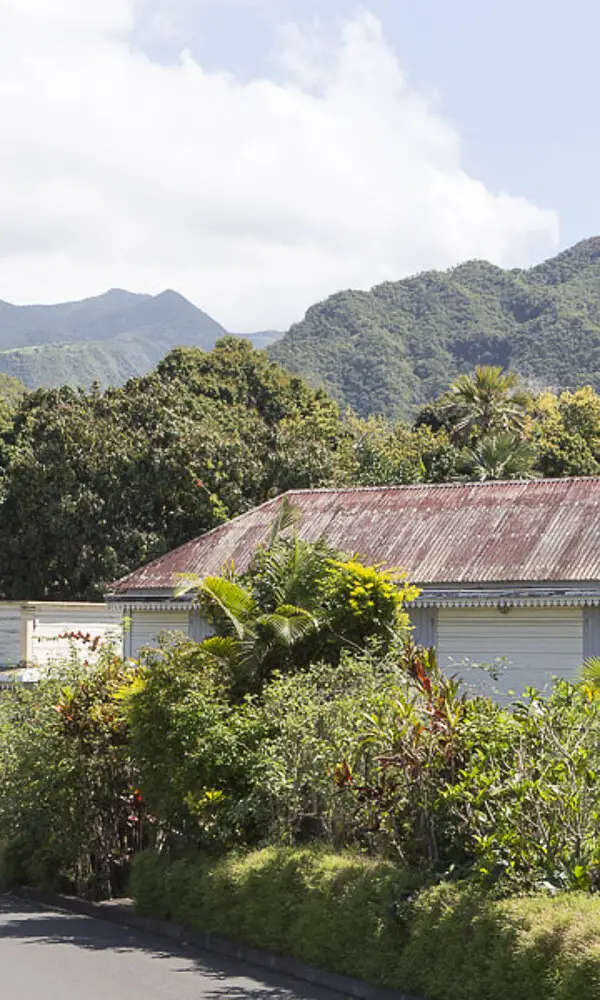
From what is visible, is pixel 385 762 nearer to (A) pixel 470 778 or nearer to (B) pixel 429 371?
(A) pixel 470 778

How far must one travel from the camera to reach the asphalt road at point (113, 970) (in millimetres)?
11758

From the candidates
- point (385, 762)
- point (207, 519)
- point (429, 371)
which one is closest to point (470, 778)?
point (385, 762)

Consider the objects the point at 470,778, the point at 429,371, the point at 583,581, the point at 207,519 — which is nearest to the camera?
the point at 470,778

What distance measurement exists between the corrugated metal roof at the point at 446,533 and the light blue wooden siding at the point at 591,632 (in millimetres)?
674

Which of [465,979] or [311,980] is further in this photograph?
[311,980]

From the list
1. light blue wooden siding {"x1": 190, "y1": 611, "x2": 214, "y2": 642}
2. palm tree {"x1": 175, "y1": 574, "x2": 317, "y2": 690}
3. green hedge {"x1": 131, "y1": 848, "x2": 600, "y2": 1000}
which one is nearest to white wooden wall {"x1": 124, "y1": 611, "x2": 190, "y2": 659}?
light blue wooden siding {"x1": 190, "y1": 611, "x2": 214, "y2": 642}

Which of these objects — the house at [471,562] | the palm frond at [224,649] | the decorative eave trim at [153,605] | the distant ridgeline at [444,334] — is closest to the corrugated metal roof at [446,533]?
the house at [471,562]

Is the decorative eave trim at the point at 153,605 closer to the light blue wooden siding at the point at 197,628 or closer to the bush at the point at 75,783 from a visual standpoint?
the light blue wooden siding at the point at 197,628

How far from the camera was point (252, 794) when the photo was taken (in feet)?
49.0

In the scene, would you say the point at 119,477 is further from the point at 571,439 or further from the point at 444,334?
the point at 444,334

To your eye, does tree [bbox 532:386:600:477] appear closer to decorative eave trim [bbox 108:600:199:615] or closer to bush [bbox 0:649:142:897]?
decorative eave trim [bbox 108:600:199:615]

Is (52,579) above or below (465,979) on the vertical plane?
above

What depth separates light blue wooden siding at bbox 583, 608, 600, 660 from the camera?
25.3m

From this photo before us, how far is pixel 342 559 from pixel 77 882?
5111mm
